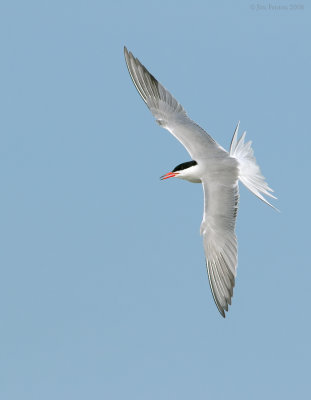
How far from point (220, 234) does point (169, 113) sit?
2.03 metres

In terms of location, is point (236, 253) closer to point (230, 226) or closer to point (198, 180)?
point (230, 226)

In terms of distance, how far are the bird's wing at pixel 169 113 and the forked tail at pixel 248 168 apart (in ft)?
0.75

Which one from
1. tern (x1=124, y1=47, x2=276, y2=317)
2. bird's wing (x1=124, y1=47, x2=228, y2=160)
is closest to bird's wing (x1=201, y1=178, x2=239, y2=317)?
tern (x1=124, y1=47, x2=276, y2=317)

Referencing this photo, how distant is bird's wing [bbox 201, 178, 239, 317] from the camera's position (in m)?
8.71

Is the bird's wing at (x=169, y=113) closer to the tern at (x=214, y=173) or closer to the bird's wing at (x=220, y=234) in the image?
the tern at (x=214, y=173)

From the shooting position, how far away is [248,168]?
9461mm

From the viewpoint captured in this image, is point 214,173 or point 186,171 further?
point 186,171

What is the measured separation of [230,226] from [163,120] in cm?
191

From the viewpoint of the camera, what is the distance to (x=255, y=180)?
9.45m

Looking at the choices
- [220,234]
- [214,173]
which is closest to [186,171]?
[214,173]

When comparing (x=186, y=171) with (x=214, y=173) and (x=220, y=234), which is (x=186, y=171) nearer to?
(x=214, y=173)

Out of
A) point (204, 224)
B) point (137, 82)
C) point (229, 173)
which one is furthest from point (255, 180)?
point (137, 82)

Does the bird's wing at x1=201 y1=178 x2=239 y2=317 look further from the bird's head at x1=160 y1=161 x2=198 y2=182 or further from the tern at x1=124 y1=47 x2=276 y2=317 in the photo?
the bird's head at x1=160 y1=161 x2=198 y2=182

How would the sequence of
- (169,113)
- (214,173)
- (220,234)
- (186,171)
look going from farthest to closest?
(169,113) < (186,171) < (214,173) < (220,234)
